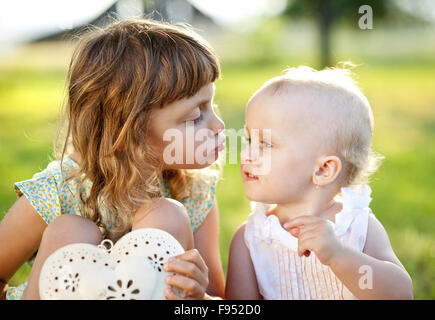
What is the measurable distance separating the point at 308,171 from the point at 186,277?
643mm

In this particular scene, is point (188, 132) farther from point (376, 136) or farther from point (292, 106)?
point (376, 136)

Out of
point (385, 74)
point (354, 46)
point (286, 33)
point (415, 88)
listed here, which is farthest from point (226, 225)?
point (286, 33)

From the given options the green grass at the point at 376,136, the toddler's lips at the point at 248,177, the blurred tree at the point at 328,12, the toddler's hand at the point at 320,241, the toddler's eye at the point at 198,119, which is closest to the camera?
the toddler's hand at the point at 320,241

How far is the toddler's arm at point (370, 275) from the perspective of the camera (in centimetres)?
170

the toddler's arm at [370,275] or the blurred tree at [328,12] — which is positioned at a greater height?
the blurred tree at [328,12]

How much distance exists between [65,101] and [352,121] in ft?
4.02

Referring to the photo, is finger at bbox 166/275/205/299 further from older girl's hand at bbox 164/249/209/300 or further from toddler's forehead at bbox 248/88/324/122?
toddler's forehead at bbox 248/88/324/122

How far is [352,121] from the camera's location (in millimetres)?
1944

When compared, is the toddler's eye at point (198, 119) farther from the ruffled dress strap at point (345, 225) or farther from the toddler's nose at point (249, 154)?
the ruffled dress strap at point (345, 225)

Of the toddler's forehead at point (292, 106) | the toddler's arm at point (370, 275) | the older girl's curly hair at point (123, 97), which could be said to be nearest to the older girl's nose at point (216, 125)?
the older girl's curly hair at point (123, 97)

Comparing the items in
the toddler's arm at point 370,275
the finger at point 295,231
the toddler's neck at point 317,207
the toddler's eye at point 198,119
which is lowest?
the toddler's arm at point 370,275

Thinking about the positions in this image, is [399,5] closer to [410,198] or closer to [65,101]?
[410,198]

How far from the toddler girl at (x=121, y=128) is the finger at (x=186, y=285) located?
0.31m

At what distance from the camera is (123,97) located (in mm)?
2064
